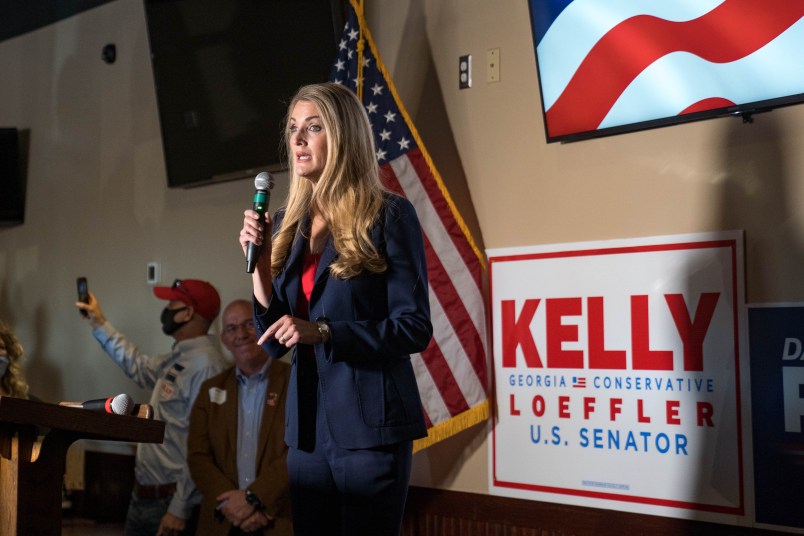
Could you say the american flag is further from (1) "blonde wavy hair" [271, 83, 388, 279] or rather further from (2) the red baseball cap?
(2) the red baseball cap

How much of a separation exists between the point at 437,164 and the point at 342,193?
179cm

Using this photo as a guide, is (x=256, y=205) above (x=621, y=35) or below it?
below

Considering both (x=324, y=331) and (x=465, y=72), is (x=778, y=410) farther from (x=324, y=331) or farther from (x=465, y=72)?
(x=465, y=72)

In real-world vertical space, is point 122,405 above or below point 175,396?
above

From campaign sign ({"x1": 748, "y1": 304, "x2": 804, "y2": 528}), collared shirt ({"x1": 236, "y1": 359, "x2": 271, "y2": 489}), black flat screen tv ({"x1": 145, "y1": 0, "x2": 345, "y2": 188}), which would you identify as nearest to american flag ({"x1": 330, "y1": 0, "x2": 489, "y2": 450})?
black flat screen tv ({"x1": 145, "y1": 0, "x2": 345, "y2": 188})

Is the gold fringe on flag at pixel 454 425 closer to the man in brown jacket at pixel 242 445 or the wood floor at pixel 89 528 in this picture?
the man in brown jacket at pixel 242 445

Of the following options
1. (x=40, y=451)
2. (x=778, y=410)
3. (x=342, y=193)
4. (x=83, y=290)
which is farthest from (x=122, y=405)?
(x=83, y=290)

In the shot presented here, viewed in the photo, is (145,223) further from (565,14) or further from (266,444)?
(565,14)

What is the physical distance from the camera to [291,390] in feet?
6.47

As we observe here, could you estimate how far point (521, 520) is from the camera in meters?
3.35

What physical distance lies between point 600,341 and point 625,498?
555 millimetres

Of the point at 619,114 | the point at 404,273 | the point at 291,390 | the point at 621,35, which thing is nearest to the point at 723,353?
the point at 619,114

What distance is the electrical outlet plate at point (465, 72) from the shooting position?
3.68m

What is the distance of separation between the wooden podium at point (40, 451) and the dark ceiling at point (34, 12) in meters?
4.33
